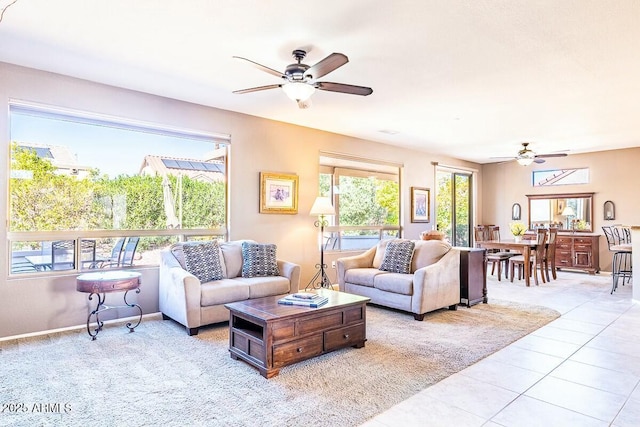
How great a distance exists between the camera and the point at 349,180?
273 inches

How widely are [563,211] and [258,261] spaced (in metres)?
7.23

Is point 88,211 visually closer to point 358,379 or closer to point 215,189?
point 215,189

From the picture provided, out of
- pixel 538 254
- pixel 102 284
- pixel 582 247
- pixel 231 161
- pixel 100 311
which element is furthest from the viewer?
pixel 582 247

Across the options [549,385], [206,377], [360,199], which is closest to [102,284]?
[206,377]

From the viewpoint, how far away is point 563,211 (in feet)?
27.9

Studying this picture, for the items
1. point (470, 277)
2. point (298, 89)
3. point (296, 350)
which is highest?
point (298, 89)

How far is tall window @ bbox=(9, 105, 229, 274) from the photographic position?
12.6 feet

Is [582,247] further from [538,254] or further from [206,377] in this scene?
[206,377]

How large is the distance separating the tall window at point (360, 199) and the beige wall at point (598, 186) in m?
3.46

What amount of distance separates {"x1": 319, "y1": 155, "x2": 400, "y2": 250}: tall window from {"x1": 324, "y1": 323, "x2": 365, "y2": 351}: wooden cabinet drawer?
10.4ft

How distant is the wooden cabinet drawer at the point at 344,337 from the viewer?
126 inches

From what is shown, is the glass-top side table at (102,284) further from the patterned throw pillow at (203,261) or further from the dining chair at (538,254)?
the dining chair at (538,254)

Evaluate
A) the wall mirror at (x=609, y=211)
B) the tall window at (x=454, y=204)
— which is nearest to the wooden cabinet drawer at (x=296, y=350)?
the tall window at (x=454, y=204)

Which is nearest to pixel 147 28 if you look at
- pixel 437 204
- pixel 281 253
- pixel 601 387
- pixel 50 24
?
pixel 50 24
